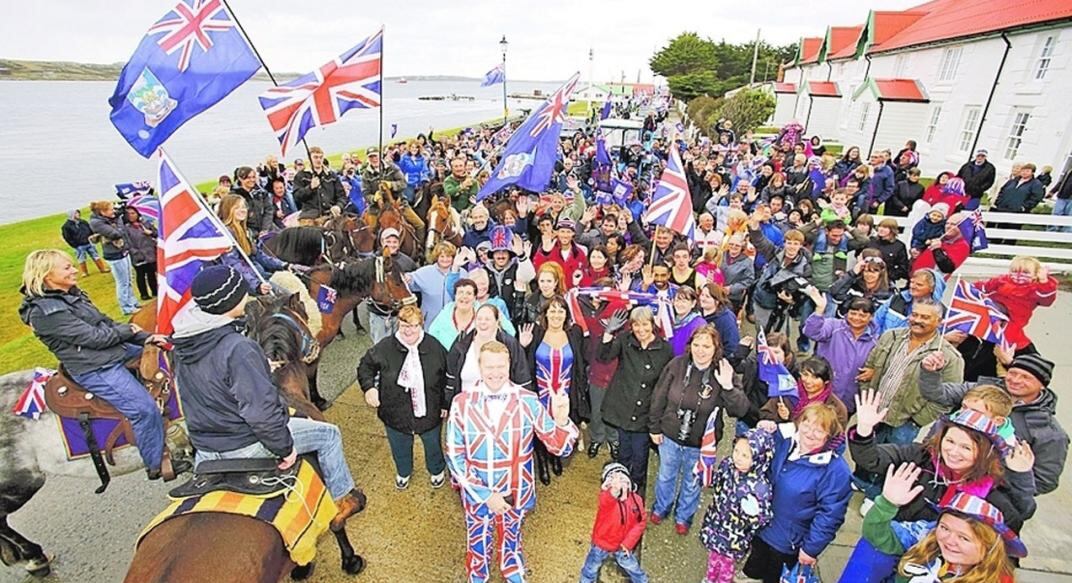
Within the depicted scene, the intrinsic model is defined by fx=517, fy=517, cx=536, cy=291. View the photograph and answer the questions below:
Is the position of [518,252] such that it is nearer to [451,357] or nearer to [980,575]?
[451,357]

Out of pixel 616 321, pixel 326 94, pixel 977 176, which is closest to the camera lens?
pixel 616 321

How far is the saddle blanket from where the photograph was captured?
112 inches

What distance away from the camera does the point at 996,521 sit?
2619 mm

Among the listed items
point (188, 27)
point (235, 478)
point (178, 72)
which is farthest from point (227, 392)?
point (188, 27)

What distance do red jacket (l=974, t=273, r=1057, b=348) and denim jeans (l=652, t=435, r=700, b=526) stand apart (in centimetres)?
343

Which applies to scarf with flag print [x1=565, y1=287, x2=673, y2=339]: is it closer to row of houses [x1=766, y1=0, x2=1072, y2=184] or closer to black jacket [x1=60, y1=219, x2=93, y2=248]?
black jacket [x1=60, y1=219, x2=93, y2=248]

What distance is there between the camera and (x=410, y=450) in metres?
4.71

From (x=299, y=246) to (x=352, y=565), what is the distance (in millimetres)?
3452

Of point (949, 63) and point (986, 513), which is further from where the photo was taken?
point (949, 63)

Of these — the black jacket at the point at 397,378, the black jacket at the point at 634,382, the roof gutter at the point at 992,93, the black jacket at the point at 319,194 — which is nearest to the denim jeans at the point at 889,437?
the black jacket at the point at 634,382

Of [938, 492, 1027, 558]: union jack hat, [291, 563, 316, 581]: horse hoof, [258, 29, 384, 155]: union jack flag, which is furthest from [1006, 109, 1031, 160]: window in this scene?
[291, 563, 316, 581]: horse hoof

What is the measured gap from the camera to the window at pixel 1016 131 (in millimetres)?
16344

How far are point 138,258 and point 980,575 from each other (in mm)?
10711

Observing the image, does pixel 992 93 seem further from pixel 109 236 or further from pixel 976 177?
pixel 109 236
